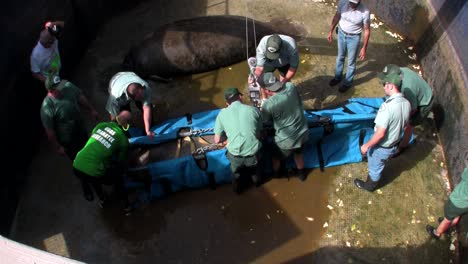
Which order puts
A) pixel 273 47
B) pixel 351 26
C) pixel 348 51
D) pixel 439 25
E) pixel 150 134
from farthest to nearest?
pixel 439 25 → pixel 348 51 → pixel 351 26 → pixel 150 134 → pixel 273 47

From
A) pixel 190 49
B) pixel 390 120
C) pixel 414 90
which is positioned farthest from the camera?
pixel 190 49

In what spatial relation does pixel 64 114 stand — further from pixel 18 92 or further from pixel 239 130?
pixel 239 130

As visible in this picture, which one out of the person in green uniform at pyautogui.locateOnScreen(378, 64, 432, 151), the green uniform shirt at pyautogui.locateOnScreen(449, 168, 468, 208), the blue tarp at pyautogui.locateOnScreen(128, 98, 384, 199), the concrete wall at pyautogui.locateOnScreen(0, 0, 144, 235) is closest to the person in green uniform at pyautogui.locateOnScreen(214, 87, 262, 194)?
the blue tarp at pyautogui.locateOnScreen(128, 98, 384, 199)

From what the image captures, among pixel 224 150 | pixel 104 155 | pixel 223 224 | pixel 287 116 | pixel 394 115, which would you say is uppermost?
pixel 394 115

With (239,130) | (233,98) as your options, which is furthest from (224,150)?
(233,98)

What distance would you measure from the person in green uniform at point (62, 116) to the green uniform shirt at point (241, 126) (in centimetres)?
230

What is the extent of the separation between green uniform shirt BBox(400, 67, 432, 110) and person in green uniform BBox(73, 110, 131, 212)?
432 cm

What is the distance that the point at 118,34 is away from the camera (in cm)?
913

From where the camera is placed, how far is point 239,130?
5.32m

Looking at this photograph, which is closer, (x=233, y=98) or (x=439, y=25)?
(x=233, y=98)

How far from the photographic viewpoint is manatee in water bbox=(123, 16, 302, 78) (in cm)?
795

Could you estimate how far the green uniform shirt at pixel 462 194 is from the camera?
189 inches

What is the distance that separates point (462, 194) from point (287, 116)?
2514mm

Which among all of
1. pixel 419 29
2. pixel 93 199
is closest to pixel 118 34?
pixel 93 199
